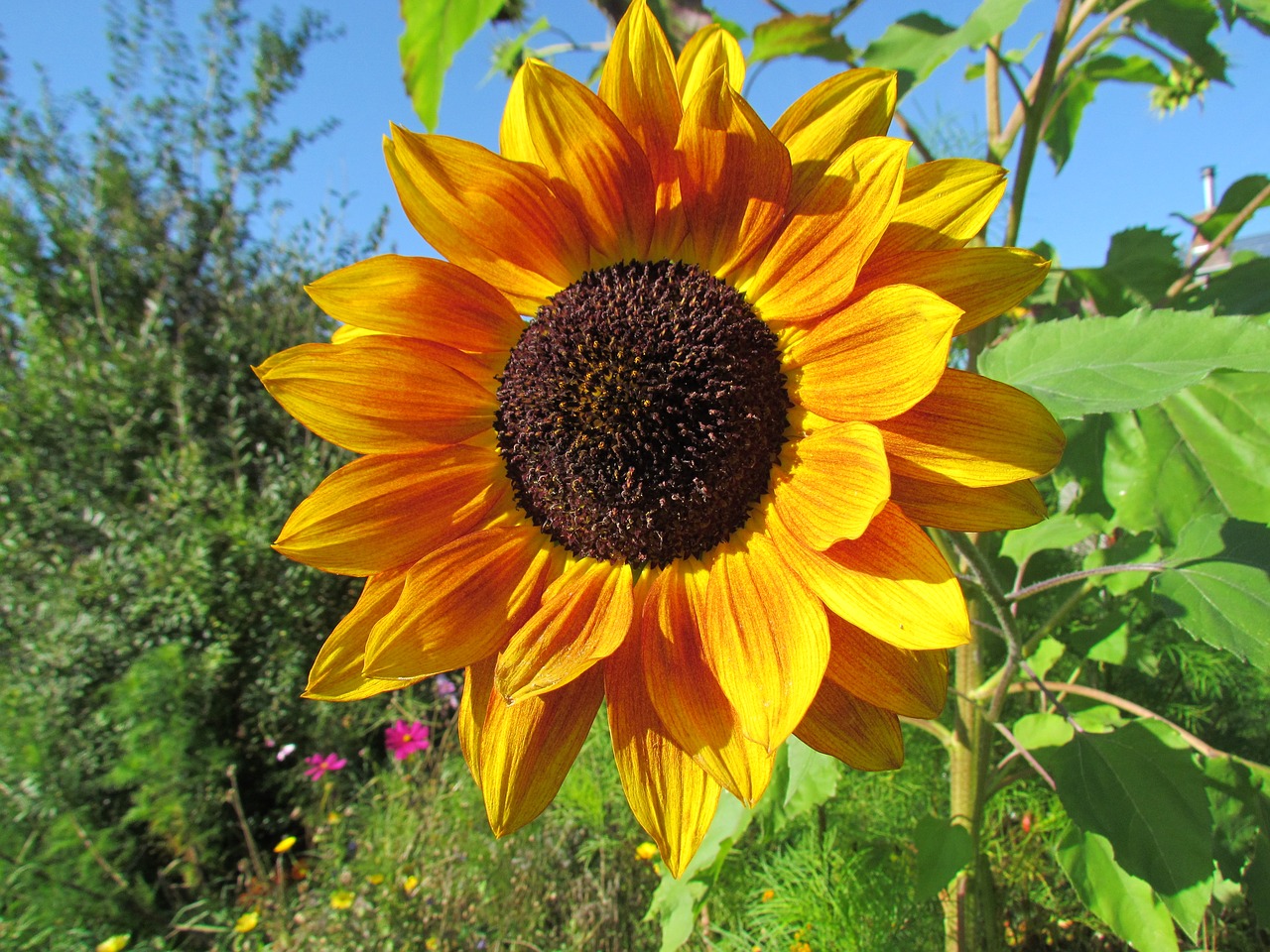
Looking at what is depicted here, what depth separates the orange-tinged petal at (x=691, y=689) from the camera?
28.9 inches

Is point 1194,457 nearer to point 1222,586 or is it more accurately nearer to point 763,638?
point 1222,586

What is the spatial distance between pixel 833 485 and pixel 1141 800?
0.79 meters

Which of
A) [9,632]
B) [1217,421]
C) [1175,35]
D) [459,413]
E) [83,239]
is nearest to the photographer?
[459,413]

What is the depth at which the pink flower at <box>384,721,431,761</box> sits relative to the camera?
3.01 m

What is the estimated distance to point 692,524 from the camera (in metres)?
0.90

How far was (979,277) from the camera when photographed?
2.27ft

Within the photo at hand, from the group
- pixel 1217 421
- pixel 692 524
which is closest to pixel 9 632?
pixel 692 524

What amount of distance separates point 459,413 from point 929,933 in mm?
1956

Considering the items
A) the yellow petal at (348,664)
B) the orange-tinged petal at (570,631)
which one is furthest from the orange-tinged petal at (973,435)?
the yellow petal at (348,664)

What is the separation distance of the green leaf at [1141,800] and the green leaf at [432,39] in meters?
1.58

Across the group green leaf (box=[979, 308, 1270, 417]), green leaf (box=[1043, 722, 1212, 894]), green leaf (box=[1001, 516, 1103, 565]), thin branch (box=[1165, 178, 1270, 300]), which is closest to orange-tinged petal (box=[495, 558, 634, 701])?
green leaf (box=[979, 308, 1270, 417])

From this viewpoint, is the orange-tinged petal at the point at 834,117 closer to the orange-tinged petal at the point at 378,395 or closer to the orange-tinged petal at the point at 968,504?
the orange-tinged petal at the point at 968,504

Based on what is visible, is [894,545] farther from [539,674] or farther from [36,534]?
[36,534]

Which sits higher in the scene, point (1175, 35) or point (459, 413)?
point (1175, 35)
